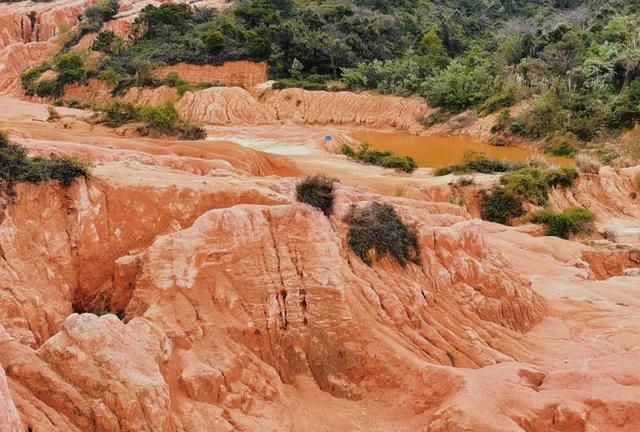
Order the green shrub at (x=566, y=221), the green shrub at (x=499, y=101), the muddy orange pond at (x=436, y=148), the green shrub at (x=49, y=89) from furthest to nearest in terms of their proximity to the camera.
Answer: the green shrub at (x=49, y=89)
the green shrub at (x=499, y=101)
the muddy orange pond at (x=436, y=148)
the green shrub at (x=566, y=221)

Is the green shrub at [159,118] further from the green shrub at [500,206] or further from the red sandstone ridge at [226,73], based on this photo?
the red sandstone ridge at [226,73]

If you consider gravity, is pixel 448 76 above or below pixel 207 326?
below

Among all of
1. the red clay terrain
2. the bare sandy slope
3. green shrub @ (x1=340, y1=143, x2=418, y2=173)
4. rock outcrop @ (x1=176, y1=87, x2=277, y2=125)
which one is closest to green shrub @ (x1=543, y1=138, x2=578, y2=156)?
green shrub @ (x1=340, y1=143, x2=418, y2=173)

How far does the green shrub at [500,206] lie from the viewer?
80.1ft

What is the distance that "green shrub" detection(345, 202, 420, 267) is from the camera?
10.8 meters

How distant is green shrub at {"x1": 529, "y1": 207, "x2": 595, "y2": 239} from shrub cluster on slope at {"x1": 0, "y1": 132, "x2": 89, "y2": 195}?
15.6m

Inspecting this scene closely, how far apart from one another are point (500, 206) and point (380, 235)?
14549mm

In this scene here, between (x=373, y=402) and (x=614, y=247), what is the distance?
43.0 ft

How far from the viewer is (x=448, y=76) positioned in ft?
162

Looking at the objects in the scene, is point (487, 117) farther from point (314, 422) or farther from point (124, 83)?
point (314, 422)

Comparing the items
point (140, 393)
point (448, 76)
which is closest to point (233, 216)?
point (140, 393)

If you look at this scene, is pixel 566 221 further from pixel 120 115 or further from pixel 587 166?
pixel 120 115

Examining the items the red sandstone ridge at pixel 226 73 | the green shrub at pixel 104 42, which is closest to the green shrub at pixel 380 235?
the red sandstone ridge at pixel 226 73

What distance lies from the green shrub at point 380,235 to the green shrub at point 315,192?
47 centimetres
